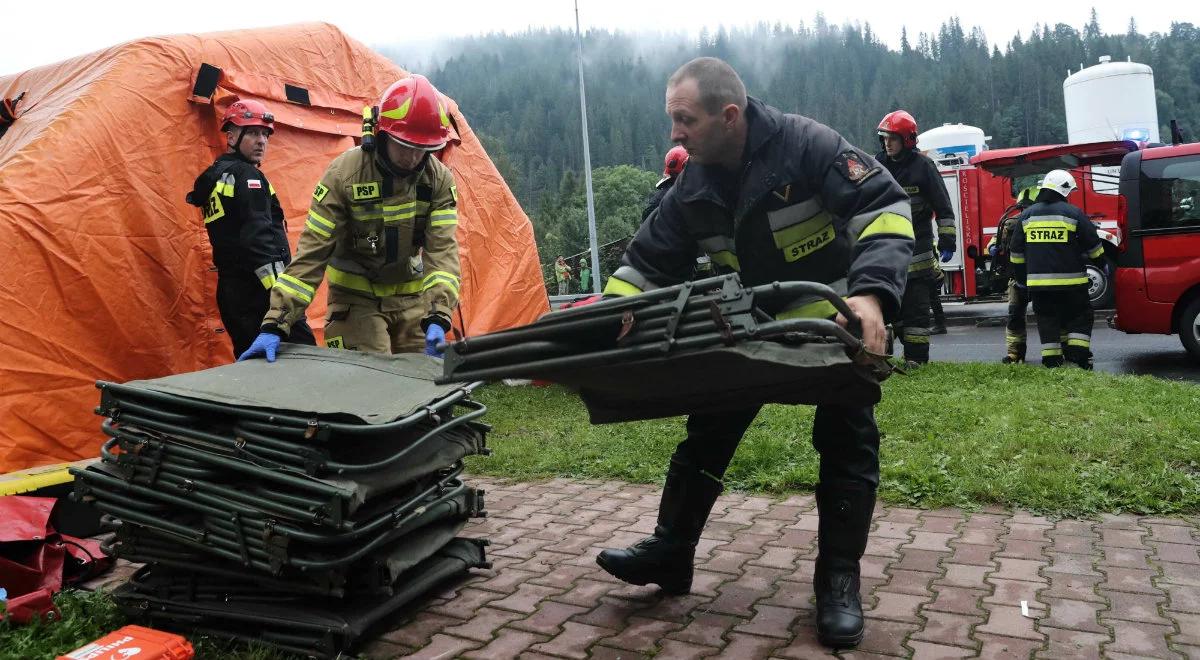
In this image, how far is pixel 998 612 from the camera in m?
2.93

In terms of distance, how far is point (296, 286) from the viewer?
148 inches

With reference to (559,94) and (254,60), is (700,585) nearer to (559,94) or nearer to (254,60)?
(254,60)

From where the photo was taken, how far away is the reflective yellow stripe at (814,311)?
9.45ft

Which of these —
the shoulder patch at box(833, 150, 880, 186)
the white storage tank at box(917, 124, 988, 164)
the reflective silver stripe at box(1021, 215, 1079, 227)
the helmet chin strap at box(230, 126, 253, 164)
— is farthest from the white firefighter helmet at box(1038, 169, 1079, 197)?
the white storage tank at box(917, 124, 988, 164)

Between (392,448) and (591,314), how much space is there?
40.5 inches

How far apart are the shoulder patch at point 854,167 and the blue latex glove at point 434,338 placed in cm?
180

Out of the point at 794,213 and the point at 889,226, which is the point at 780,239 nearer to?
the point at 794,213

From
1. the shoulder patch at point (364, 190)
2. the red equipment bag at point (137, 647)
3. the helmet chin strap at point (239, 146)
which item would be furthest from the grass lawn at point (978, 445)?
the red equipment bag at point (137, 647)

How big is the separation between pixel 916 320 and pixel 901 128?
1619 millimetres

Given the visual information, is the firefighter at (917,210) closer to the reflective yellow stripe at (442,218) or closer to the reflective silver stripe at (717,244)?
the reflective yellow stripe at (442,218)

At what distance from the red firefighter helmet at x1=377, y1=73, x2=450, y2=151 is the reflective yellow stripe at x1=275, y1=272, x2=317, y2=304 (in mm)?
730

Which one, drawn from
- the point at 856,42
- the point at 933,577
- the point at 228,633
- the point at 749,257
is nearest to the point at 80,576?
the point at 228,633

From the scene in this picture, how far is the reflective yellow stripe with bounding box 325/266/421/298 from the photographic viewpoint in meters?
4.24

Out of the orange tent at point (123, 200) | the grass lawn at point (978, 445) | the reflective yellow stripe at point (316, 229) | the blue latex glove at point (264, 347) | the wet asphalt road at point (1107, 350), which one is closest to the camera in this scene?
the blue latex glove at point (264, 347)
